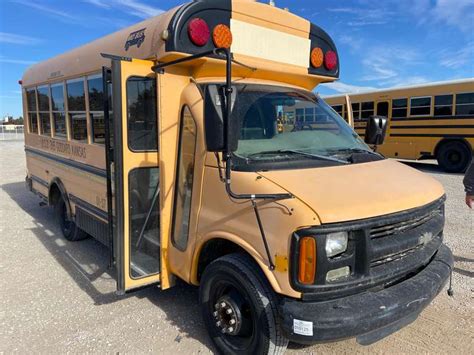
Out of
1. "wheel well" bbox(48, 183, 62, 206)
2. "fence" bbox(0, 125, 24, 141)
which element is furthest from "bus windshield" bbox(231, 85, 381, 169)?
"fence" bbox(0, 125, 24, 141)

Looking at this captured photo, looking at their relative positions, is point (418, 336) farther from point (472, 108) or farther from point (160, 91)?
point (472, 108)

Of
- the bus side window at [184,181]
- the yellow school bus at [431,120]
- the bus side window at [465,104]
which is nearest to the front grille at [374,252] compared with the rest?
the bus side window at [184,181]

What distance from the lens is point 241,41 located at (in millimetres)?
3355

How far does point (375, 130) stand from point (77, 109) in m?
3.50

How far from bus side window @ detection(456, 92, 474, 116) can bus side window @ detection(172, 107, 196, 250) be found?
38.8 ft

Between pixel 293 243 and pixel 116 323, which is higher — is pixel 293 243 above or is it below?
above

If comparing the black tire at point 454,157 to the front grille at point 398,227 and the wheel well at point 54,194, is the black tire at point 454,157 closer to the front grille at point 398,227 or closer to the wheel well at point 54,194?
the front grille at point 398,227

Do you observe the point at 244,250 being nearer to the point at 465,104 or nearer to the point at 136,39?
the point at 136,39

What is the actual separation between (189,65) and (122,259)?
5.81 ft

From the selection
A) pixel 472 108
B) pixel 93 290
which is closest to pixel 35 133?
pixel 93 290

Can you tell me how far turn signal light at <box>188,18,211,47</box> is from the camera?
10.1 ft

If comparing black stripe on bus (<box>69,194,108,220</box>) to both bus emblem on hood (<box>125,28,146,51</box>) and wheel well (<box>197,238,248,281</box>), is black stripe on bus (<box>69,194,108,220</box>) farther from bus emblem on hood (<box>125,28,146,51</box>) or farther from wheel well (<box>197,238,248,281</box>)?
bus emblem on hood (<box>125,28,146,51</box>)

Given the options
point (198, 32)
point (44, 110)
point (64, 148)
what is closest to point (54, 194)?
point (64, 148)

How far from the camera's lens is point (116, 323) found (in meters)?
3.42
